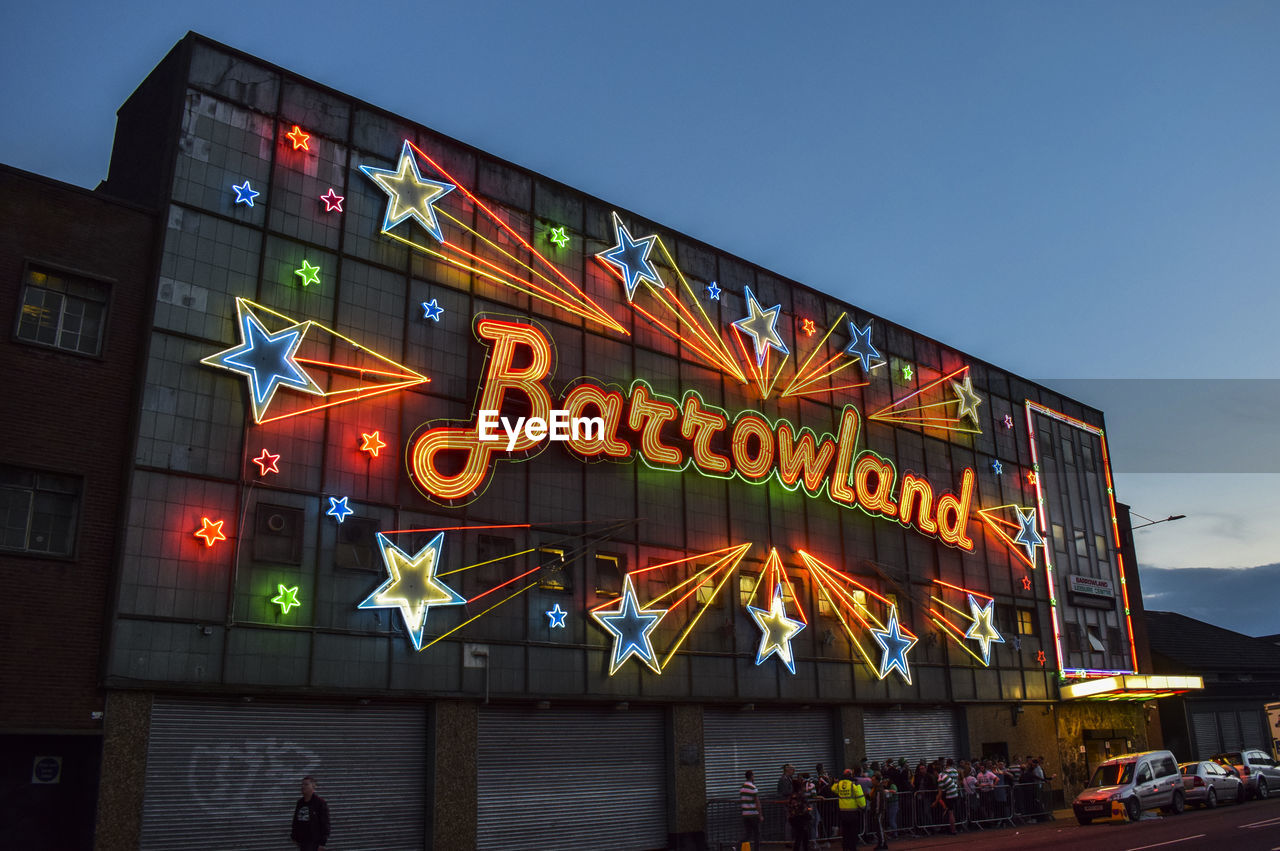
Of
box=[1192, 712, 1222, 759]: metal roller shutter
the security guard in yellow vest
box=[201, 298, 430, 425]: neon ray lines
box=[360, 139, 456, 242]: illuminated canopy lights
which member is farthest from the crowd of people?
box=[1192, 712, 1222, 759]: metal roller shutter

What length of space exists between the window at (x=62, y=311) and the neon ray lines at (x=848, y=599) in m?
19.2

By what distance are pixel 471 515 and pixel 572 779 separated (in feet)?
21.6

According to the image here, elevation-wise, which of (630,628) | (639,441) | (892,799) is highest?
(639,441)

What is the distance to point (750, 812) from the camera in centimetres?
2445

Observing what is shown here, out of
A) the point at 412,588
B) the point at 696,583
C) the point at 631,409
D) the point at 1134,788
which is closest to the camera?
the point at 412,588

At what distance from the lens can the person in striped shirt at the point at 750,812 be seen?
24.5 metres

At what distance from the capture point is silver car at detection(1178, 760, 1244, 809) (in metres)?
32.6

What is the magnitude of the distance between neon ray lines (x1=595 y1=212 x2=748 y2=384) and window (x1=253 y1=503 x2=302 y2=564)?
11638 mm

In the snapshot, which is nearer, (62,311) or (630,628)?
(62,311)

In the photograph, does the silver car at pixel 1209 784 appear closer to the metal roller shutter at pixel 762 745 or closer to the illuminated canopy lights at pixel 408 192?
the metal roller shutter at pixel 762 745

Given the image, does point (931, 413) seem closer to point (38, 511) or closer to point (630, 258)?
point (630, 258)

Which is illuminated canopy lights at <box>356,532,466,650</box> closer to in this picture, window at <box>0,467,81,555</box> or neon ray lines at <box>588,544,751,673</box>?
neon ray lines at <box>588,544,751,673</box>

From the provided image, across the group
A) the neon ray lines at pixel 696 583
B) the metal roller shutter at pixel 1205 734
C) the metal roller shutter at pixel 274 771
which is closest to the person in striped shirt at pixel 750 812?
the neon ray lines at pixel 696 583

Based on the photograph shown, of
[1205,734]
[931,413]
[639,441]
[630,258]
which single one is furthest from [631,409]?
[1205,734]
